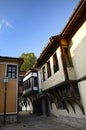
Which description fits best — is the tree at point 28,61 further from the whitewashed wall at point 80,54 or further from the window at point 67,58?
the whitewashed wall at point 80,54

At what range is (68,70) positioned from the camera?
29.7ft

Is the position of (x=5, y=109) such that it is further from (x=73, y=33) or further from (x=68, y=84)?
(x=73, y=33)

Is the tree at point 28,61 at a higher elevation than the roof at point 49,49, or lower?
higher

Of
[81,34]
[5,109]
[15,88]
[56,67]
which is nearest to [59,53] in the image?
[56,67]

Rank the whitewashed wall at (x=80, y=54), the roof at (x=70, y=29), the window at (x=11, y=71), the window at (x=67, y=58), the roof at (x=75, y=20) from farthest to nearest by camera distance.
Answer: the window at (x=11, y=71) → the window at (x=67, y=58) → the whitewashed wall at (x=80, y=54) → the roof at (x=70, y=29) → the roof at (x=75, y=20)

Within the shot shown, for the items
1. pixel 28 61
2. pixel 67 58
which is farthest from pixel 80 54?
pixel 28 61

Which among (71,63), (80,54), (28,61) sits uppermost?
(28,61)

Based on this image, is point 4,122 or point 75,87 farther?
point 4,122

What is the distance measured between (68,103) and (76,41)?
4301 mm

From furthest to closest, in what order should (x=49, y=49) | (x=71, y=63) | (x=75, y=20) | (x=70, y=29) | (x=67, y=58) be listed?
1. (x=49, y=49)
2. (x=67, y=58)
3. (x=71, y=63)
4. (x=70, y=29)
5. (x=75, y=20)

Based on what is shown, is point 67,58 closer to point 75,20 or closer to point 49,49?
point 49,49

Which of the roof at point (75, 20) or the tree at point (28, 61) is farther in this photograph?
the tree at point (28, 61)

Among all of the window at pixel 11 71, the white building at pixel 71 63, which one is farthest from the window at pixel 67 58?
the window at pixel 11 71

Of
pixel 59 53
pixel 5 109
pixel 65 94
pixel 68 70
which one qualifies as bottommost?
pixel 5 109
